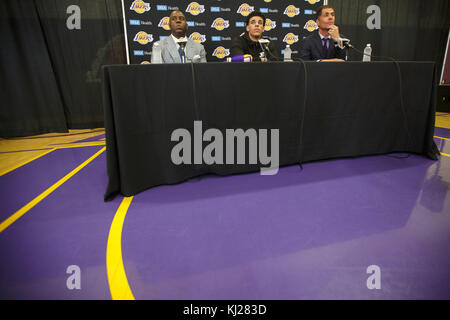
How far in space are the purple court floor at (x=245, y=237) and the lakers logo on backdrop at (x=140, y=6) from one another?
9.14 ft

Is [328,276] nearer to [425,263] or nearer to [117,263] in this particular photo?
[425,263]

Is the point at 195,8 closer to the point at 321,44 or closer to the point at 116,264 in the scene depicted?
the point at 321,44

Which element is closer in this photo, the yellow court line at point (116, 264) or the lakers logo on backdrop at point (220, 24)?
the yellow court line at point (116, 264)

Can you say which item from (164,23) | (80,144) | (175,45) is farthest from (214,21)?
(80,144)

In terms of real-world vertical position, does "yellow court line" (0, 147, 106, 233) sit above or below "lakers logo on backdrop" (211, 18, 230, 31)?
below

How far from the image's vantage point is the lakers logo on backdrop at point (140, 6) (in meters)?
3.43

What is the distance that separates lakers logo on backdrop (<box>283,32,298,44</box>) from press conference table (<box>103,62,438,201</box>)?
2505 mm

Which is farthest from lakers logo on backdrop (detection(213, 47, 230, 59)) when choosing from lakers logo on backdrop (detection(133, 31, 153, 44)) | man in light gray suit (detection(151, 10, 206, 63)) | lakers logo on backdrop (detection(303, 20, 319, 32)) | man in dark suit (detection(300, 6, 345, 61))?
man in dark suit (detection(300, 6, 345, 61))

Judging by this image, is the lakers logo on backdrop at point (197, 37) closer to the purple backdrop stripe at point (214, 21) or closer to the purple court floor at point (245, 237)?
the purple backdrop stripe at point (214, 21)

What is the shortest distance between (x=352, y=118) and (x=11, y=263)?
227cm

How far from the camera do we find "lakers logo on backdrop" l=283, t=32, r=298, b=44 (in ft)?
13.4

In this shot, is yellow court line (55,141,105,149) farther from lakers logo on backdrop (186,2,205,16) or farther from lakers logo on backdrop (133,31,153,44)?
lakers logo on backdrop (186,2,205,16)

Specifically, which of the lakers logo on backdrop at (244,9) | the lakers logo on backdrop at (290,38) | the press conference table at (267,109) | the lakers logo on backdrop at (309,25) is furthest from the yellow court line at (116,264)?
the lakers logo on backdrop at (309,25)

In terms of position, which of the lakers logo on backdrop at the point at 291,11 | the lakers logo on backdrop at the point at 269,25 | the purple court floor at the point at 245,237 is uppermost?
the lakers logo on backdrop at the point at 291,11
